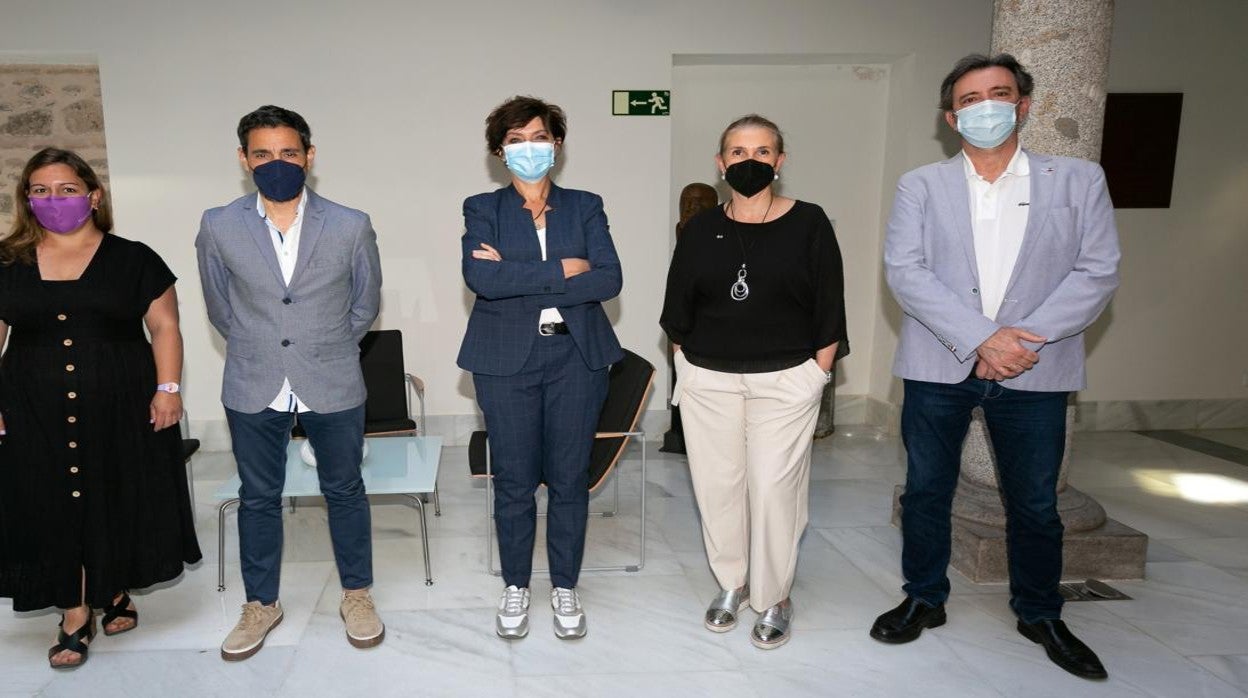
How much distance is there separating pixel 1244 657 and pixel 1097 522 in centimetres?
71

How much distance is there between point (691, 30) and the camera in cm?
520

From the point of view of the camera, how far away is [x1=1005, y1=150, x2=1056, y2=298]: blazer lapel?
2484mm

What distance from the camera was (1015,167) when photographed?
8.38 ft

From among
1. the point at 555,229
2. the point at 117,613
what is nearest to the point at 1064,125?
the point at 555,229

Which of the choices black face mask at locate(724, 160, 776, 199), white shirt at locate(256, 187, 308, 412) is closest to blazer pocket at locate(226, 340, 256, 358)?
white shirt at locate(256, 187, 308, 412)

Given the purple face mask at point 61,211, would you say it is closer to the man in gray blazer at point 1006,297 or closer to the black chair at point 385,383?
the black chair at point 385,383

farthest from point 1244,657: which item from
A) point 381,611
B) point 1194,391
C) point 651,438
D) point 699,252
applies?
point 1194,391

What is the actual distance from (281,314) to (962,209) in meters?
2.17

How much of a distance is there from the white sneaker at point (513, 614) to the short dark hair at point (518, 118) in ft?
5.10

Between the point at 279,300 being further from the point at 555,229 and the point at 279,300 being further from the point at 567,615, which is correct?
the point at 567,615

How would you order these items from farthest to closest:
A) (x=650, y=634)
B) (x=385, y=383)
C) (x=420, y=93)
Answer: (x=420, y=93)
(x=385, y=383)
(x=650, y=634)

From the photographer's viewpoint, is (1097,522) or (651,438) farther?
(651,438)

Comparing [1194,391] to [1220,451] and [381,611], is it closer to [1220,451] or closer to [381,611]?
[1220,451]

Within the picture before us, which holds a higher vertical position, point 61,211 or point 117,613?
point 61,211
